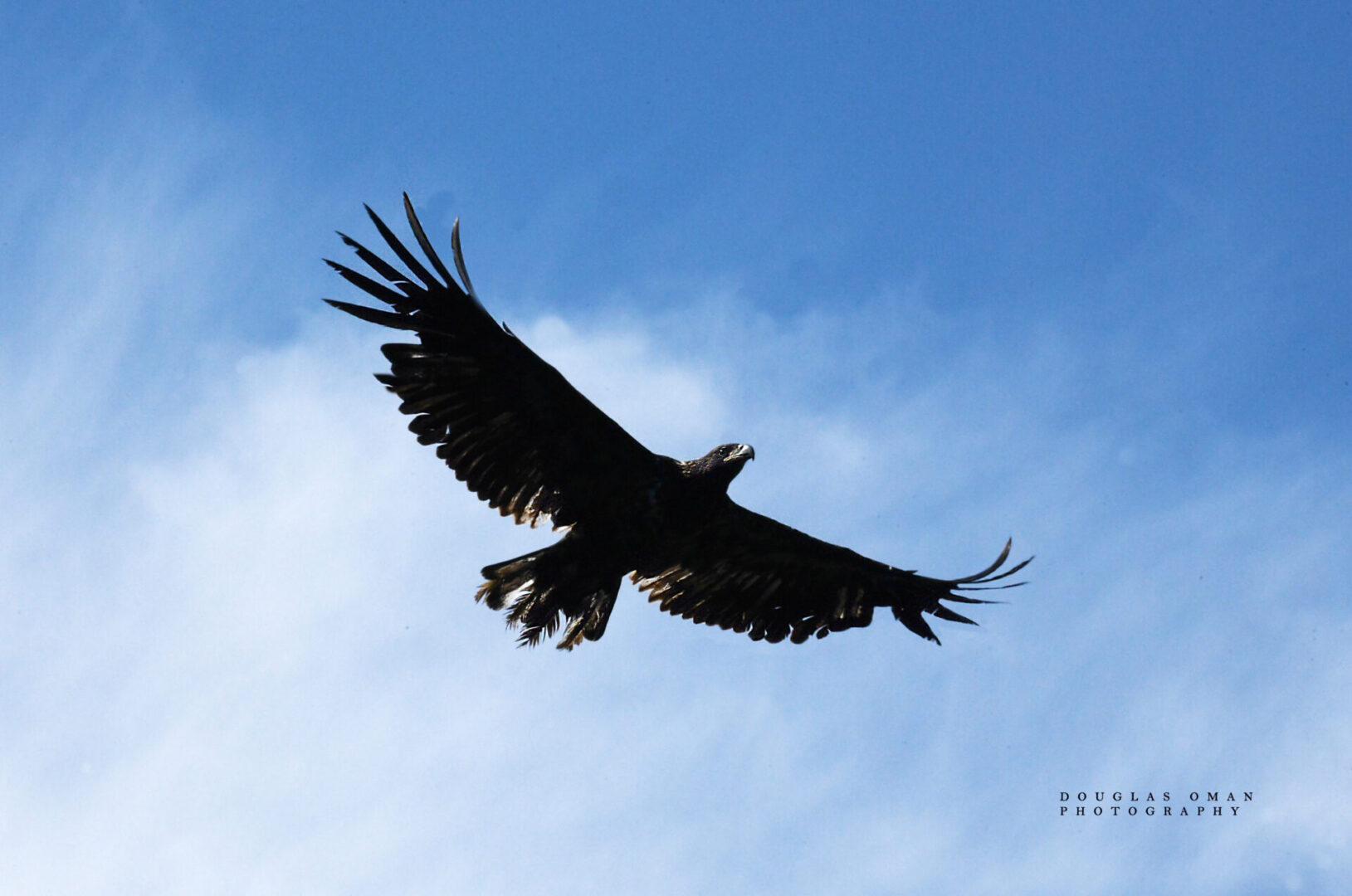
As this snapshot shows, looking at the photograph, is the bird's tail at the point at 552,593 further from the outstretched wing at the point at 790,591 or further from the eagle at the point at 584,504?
the outstretched wing at the point at 790,591

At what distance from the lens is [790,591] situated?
9.67m

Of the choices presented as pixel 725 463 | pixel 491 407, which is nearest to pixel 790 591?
pixel 725 463

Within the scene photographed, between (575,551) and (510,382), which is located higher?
(510,382)

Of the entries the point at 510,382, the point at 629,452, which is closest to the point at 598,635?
the point at 629,452

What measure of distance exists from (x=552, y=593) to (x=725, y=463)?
5.03 ft

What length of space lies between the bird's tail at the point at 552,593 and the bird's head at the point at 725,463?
40.9 inches

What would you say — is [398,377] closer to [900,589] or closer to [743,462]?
[743,462]

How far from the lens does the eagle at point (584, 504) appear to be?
784 centimetres

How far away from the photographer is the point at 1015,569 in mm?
9109

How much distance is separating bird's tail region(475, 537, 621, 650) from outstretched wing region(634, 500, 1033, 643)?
81 centimetres

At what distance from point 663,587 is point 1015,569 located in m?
2.76

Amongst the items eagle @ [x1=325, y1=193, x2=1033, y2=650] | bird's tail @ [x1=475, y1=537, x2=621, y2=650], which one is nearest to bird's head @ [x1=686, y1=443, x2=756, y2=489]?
eagle @ [x1=325, y1=193, x2=1033, y2=650]

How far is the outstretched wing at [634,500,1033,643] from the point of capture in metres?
9.46

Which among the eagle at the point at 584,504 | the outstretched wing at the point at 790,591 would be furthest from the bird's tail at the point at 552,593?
the outstretched wing at the point at 790,591
